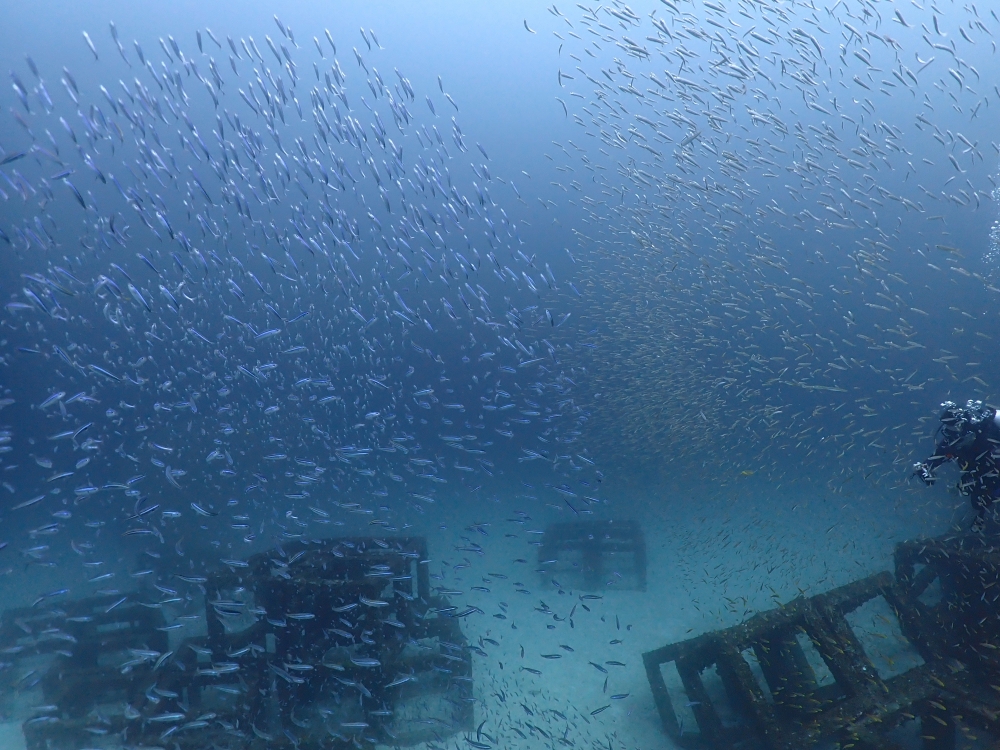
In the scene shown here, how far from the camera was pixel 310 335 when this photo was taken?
2261 inches

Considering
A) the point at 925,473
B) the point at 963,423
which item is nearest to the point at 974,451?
the point at 963,423

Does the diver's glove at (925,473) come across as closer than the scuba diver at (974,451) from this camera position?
No

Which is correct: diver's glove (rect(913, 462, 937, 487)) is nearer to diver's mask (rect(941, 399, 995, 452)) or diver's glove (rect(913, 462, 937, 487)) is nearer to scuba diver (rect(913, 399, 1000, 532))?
scuba diver (rect(913, 399, 1000, 532))

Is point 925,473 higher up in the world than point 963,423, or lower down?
lower down

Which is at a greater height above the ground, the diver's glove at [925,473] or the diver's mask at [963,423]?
the diver's mask at [963,423]

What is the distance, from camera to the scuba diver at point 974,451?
217 inches

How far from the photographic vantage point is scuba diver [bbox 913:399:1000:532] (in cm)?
552

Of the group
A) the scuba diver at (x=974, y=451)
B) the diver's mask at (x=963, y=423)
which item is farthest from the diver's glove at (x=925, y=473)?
the diver's mask at (x=963, y=423)

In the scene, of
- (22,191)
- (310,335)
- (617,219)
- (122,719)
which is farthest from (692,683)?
(310,335)

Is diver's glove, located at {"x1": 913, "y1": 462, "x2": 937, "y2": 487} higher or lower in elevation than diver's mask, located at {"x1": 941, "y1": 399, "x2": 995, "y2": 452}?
lower

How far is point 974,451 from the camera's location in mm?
5629

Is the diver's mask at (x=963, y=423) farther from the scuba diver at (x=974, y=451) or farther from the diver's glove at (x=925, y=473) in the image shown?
the diver's glove at (x=925, y=473)

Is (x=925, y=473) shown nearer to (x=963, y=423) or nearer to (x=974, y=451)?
(x=974, y=451)

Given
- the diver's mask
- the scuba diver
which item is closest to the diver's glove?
the scuba diver
